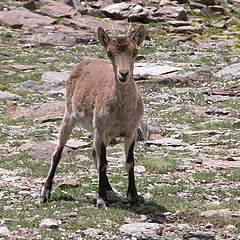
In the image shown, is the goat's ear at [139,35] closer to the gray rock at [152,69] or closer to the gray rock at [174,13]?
the gray rock at [152,69]

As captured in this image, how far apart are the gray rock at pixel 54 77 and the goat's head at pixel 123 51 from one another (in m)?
16.3

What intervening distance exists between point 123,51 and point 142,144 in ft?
22.4

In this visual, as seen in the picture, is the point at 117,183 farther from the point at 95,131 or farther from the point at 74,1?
the point at 74,1

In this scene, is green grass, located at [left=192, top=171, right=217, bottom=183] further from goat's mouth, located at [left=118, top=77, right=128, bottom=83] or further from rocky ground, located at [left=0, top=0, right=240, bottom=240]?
goat's mouth, located at [left=118, top=77, right=128, bottom=83]

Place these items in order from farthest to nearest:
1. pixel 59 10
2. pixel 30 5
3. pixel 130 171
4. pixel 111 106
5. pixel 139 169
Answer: pixel 30 5 → pixel 59 10 → pixel 139 169 → pixel 130 171 → pixel 111 106

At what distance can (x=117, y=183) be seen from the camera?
1257 cm

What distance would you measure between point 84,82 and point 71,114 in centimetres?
66

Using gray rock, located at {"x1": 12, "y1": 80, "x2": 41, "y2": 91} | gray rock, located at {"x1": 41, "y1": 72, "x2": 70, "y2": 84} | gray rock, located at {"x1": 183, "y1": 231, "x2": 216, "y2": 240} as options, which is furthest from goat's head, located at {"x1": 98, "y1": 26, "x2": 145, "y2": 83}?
gray rock, located at {"x1": 41, "y1": 72, "x2": 70, "y2": 84}

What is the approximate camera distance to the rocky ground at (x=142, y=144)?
948 centimetres

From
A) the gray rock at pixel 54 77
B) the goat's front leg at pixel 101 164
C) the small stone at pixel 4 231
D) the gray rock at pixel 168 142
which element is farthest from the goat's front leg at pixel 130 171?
the gray rock at pixel 54 77

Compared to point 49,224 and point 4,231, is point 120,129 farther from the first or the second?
point 4,231

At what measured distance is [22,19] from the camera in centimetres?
4403

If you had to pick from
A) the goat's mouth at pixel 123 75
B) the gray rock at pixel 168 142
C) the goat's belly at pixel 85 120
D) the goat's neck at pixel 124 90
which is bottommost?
the gray rock at pixel 168 142

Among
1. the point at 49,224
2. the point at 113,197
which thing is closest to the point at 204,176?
the point at 113,197
